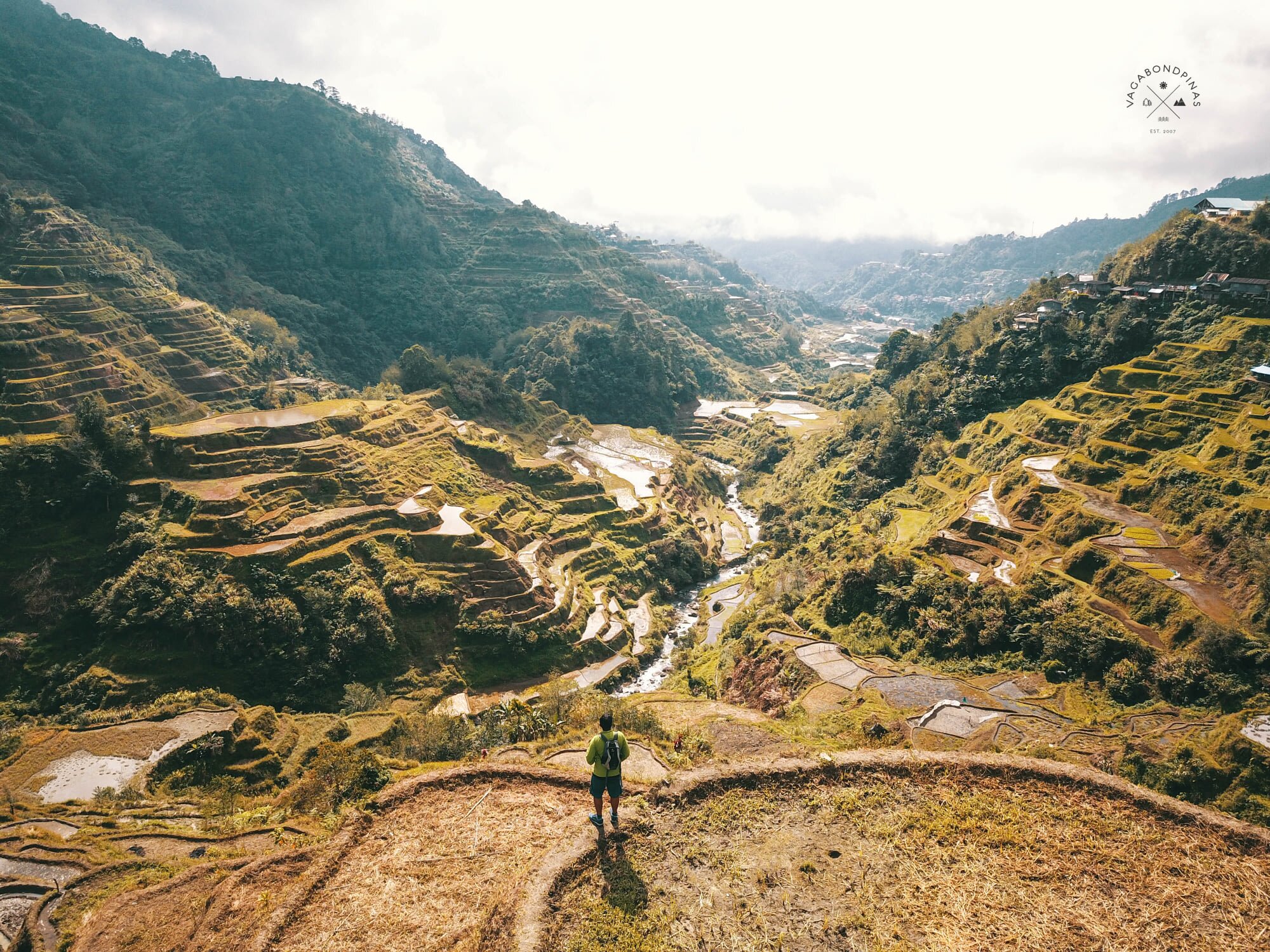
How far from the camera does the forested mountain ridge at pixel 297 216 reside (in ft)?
325

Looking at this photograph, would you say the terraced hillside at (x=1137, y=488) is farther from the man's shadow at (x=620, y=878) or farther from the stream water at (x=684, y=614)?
the man's shadow at (x=620, y=878)

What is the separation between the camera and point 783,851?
1059 centimetres

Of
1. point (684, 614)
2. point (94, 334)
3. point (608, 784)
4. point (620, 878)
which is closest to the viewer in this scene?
point (620, 878)

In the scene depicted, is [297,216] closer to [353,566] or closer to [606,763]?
[353,566]

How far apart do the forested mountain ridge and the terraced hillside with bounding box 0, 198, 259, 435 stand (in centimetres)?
1576

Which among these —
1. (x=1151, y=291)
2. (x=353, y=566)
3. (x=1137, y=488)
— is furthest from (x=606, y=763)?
(x=1151, y=291)

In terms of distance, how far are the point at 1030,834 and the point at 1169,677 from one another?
57.7ft

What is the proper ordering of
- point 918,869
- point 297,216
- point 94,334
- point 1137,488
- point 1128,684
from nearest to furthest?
point 918,869
point 1128,684
point 1137,488
point 94,334
point 297,216

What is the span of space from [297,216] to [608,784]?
137 m

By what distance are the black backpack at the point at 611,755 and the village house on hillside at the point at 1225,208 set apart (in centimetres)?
6288

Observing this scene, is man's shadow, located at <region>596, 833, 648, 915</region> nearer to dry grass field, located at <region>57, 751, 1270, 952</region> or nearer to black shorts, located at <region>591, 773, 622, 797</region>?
dry grass field, located at <region>57, 751, 1270, 952</region>

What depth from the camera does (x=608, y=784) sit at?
10609 millimetres

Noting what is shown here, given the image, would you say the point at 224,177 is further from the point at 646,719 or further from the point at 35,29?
the point at 646,719

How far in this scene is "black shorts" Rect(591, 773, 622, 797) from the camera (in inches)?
405
